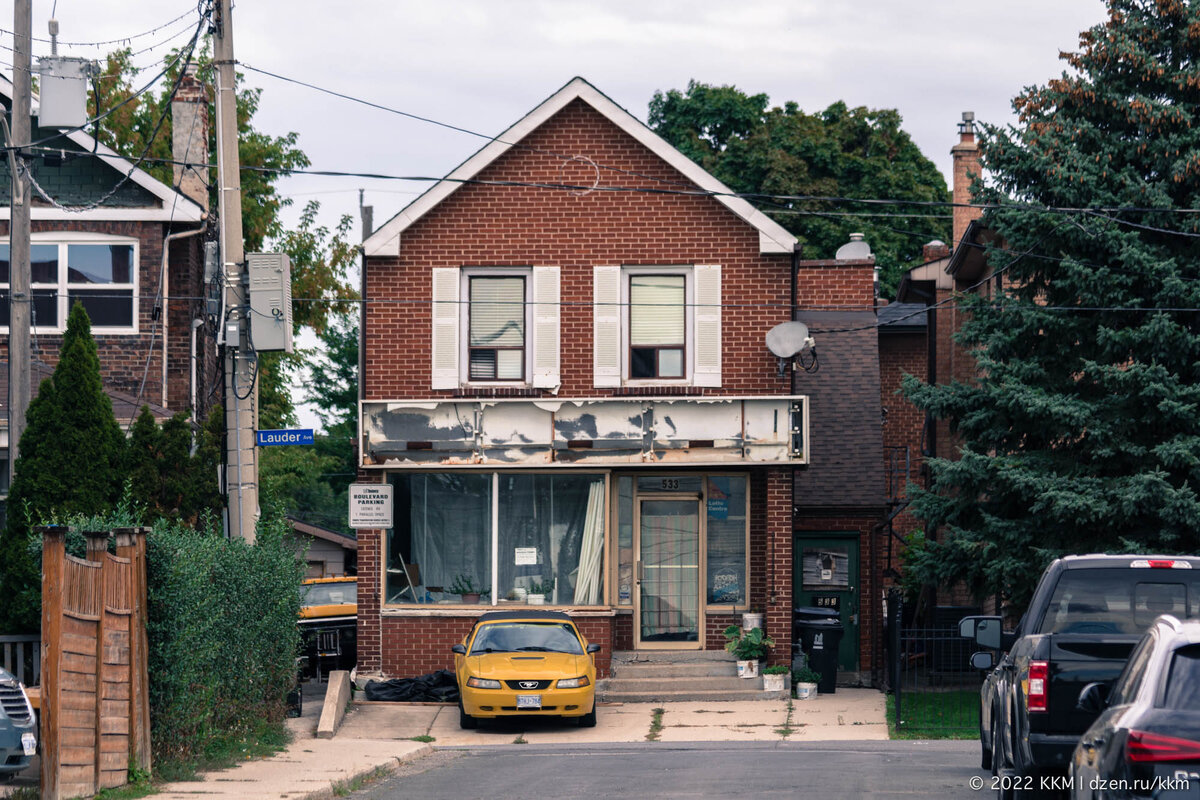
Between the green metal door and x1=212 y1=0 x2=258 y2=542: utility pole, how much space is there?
1175cm

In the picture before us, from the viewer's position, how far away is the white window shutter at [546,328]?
957 inches

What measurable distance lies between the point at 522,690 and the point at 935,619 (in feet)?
33.9

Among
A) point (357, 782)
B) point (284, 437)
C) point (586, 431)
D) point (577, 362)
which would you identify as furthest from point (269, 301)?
point (577, 362)

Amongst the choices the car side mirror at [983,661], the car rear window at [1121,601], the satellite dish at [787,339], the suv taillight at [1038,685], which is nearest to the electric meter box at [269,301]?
the car side mirror at [983,661]

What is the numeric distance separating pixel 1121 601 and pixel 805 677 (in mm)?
12705

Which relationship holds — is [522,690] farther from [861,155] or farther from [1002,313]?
[861,155]

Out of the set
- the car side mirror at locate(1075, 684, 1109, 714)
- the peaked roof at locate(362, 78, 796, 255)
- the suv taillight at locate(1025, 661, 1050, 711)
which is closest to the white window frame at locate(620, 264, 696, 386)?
the peaked roof at locate(362, 78, 796, 255)

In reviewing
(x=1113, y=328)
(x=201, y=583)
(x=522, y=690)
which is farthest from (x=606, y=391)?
(x=201, y=583)

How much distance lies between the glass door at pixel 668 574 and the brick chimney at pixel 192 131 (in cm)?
1029

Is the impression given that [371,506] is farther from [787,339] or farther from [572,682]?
[787,339]

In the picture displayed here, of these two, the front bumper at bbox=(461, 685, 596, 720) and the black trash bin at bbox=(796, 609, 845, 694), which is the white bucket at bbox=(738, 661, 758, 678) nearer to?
the black trash bin at bbox=(796, 609, 845, 694)

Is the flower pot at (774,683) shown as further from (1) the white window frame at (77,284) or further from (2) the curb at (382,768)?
(1) the white window frame at (77,284)

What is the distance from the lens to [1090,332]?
2186 centimetres

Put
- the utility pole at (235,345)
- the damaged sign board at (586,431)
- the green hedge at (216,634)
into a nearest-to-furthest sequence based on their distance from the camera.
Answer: the green hedge at (216,634) → the utility pole at (235,345) → the damaged sign board at (586,431)
